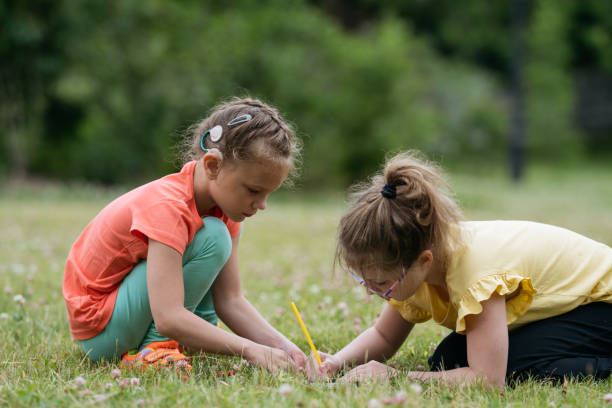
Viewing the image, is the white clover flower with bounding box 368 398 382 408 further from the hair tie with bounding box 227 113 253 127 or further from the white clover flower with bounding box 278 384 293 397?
the hair tie with bounding box 227 113 253 127

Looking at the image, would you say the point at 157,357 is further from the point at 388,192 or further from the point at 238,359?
the point at 388,192

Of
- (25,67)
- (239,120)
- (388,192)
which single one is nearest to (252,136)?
(239,120)

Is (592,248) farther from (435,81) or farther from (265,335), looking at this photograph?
(435,81)

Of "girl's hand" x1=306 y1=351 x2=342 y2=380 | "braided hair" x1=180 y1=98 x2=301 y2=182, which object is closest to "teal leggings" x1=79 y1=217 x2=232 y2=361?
"braided hair" x1=180 y1=98 x2=301 y2=182

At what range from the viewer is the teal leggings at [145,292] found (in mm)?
2951

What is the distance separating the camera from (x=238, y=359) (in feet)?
10.1

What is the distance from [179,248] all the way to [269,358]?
0.65 metres

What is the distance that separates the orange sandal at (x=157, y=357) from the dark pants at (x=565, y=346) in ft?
3.98

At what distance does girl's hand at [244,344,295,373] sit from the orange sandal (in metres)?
0.29

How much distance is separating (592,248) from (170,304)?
1.96 metres

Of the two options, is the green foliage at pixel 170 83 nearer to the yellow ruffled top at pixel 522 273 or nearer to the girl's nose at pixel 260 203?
the girl's nose at pixel 260 203

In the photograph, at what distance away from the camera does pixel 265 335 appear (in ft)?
10.8

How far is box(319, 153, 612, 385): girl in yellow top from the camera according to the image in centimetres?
257

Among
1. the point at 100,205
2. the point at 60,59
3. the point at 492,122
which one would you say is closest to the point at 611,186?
the point at 492,122
